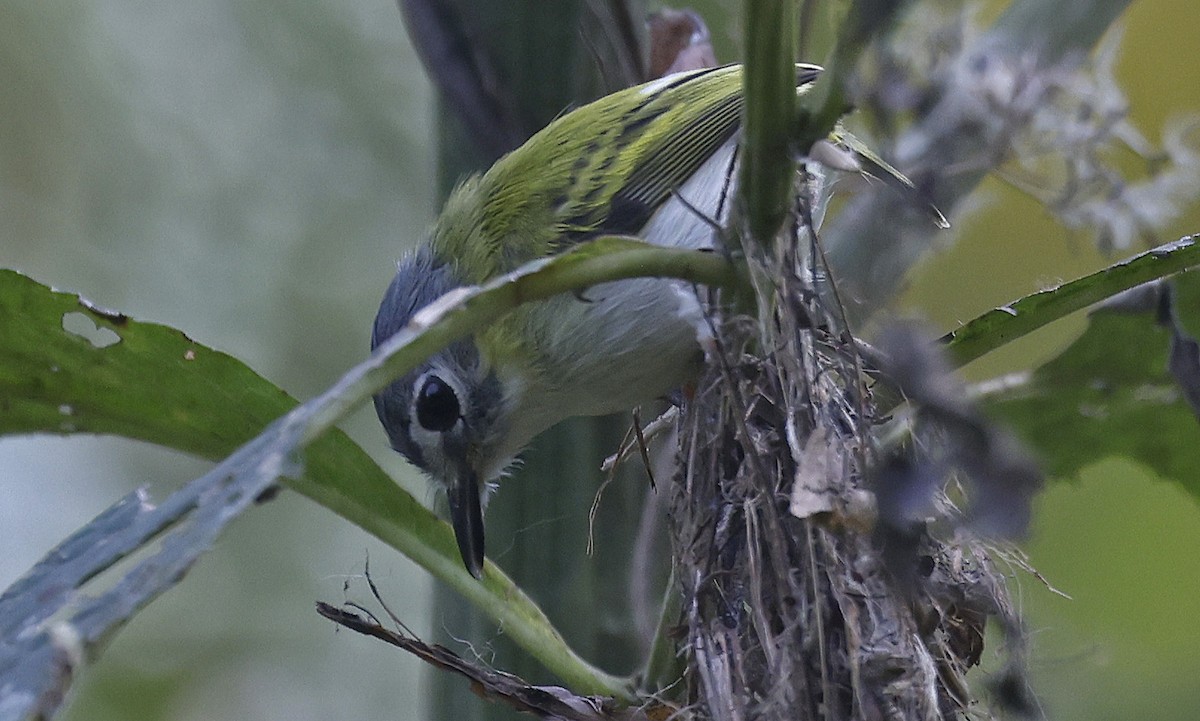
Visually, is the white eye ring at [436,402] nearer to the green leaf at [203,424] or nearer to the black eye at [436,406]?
the black eye at [436,406]

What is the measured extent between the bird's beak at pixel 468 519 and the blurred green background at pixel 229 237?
6.75 feet

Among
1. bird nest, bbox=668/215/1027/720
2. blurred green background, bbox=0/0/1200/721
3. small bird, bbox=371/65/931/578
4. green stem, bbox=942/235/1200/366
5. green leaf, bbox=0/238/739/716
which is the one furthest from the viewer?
blurred green background, bbox=0/0/1200/721

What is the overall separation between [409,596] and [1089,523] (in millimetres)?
3047

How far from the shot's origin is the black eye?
1.94 m

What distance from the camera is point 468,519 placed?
5.63ft

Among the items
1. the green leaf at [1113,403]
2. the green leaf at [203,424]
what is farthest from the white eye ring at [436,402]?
the green leaf at [1113,403]

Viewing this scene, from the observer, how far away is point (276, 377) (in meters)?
4.54

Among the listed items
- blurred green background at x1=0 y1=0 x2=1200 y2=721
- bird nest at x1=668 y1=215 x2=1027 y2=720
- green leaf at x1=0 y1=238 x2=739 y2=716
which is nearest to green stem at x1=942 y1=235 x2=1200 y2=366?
bird nest at x1=668 y1=215 x2=1027 y2=720

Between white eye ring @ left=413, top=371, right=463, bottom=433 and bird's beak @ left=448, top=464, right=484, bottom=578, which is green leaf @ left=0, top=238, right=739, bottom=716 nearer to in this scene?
bird's beak @ left=448, top=464, right=484, bottom=578

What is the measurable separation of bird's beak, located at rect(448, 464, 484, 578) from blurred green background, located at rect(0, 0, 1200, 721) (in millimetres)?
2056

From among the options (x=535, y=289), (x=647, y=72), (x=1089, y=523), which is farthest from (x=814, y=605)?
(x=1089, y=523)

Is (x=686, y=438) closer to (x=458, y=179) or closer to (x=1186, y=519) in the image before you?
(x=458, y=179)

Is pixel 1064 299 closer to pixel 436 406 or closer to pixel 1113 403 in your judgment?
pixel 1113 403

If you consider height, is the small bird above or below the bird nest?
above
